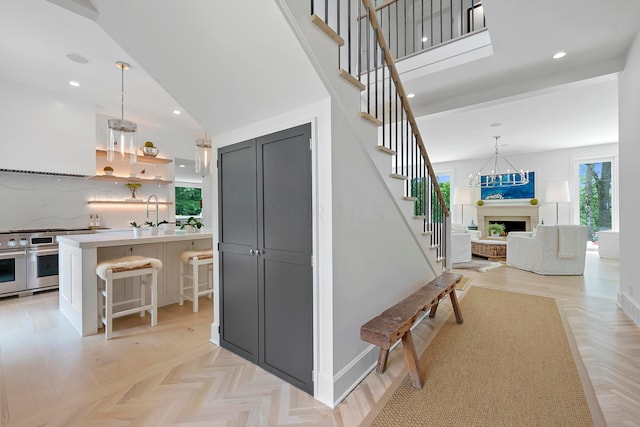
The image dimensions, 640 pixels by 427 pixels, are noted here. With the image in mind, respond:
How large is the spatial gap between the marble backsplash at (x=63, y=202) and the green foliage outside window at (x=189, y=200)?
524 cm

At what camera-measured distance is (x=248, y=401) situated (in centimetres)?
169

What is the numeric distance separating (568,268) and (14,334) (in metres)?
7.65

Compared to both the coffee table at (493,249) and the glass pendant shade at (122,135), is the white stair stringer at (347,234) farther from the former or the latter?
the coffee table at (493,249)

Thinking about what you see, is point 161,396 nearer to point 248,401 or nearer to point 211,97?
point 248,401

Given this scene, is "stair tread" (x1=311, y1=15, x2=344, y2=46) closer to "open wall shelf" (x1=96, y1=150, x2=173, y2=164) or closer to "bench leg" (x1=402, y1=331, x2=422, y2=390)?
"bench leg" (x1=402, y1=331, x2=422, y2=390)

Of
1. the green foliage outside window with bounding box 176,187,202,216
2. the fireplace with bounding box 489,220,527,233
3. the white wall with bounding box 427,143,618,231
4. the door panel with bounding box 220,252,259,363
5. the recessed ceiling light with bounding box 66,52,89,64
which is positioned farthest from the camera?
the green foliage outside window with bounding box 176,187,202,216

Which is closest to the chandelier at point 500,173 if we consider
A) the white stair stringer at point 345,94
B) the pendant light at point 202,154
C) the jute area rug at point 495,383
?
the jute area rug at point 495,383

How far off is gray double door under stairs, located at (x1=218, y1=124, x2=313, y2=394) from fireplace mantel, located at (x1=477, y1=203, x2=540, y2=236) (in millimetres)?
8532

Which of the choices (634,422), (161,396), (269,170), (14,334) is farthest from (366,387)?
(14,334)

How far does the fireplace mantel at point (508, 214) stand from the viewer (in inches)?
307

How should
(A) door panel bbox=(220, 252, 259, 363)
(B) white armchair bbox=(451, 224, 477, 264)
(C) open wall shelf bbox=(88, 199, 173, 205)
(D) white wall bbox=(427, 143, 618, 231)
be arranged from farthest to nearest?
1. (D) white wall bbox=(427, 143, 618, 231)
2. (B) white armchair bbox=(451, 224, 477, 264)
3. (C) open wall shelf bbox=(88, 199, 173, 205)
4. (A) door panel bbox=(220, 252, 259, 363)

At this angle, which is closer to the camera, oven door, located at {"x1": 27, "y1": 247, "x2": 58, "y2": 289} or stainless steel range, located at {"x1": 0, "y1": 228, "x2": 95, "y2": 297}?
stainless steel range, located at {"x1": 0, "y1": 228, "x2": 95, "y2": 297}

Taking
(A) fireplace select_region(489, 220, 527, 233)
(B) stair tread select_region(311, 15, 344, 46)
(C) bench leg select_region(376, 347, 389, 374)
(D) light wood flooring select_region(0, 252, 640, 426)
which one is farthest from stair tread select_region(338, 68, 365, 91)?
(A) fireplace select_region(489, 220, 527, 233)

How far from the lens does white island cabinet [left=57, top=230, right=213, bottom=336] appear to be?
8.68 ft
